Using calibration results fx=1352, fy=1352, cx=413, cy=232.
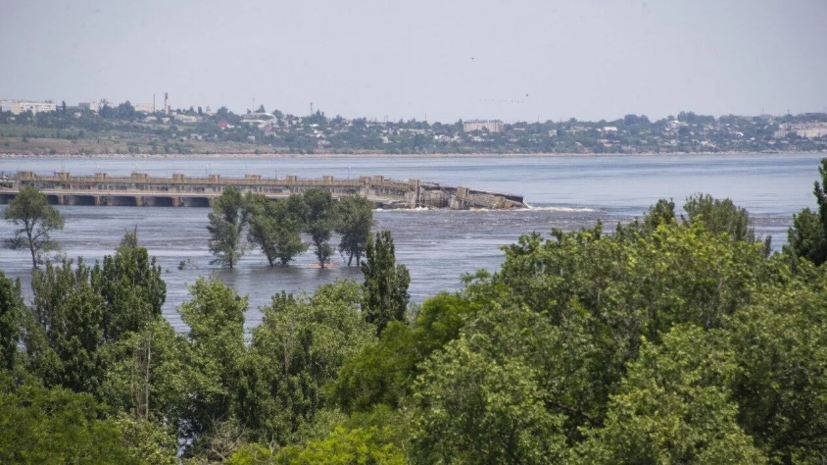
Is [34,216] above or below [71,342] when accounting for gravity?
below

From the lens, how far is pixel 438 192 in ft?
483

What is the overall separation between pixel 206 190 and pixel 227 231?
6544 cm

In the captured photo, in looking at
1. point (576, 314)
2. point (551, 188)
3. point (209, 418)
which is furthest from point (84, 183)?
point (576, 314)

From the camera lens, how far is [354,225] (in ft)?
286

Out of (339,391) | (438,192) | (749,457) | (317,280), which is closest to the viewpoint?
(749,457)

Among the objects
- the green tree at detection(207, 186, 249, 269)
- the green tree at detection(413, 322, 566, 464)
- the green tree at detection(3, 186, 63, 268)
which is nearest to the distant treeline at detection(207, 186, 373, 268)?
the green tree at detection(207, 186, 249, 269)

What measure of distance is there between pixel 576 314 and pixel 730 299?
2.85m

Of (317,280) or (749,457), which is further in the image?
(317,280)

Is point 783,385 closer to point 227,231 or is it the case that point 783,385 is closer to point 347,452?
point 347,452

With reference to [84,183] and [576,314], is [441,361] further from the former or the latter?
[84,183]

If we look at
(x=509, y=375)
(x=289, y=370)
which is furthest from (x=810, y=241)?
(x=509, y=375)

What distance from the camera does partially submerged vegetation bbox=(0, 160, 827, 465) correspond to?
20.5 m

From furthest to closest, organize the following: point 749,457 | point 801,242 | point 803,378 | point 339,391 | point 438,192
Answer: point 438,192 → point 801,242 → point 339,391 → point 803,378 → point 749,457

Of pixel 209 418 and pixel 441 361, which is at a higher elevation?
pixel 441 361
